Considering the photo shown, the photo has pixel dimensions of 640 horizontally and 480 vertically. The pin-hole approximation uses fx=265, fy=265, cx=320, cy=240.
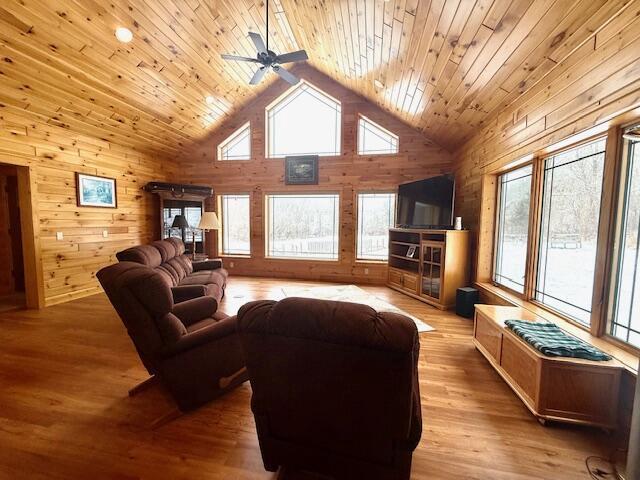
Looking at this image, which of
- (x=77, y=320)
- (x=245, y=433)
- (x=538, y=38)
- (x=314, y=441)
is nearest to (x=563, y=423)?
(x=314, y=441)

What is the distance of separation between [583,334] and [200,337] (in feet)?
9.71

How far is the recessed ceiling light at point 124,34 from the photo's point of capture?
3148 mm

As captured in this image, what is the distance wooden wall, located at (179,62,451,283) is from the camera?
17.7 ft

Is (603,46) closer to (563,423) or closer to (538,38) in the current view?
(538,38)

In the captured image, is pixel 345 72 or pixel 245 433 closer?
pixel 245 433

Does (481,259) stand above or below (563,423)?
above

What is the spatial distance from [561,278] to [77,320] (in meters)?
5.72

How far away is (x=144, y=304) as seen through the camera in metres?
1.69

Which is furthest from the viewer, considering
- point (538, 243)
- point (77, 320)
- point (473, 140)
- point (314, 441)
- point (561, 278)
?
point (473, 140)

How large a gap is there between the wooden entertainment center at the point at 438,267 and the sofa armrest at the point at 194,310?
3279 millimetres

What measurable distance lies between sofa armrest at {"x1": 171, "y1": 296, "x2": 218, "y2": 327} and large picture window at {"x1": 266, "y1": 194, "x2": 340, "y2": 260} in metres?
3.66

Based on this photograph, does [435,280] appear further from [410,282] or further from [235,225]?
[235,225]

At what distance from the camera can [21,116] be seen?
368 cm

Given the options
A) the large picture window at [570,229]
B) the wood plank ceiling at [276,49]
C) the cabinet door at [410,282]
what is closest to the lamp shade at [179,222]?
the wood plank ceiling at [276,49]
